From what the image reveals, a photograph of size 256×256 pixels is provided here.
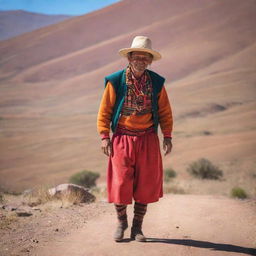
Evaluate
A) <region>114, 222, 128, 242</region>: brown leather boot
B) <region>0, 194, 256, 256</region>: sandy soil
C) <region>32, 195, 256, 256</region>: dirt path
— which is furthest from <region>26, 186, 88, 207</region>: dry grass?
<region>114, 222, 128, 242</region>: brown leather boot

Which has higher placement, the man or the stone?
the man

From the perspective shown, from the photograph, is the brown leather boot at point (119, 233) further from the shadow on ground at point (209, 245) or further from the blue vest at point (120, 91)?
the blue vest at point (120, 91)

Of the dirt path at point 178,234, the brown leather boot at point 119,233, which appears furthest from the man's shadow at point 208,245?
the brown leather boot at point 119,233

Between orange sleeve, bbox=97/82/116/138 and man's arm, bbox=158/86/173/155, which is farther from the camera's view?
man's arm, bbox=158/86/173/155

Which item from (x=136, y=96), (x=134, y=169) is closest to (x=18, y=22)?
(x=136, y=96)

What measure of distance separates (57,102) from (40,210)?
42754mm

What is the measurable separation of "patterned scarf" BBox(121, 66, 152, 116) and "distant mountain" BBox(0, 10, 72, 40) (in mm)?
167485

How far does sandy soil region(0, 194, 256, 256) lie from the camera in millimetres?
4066

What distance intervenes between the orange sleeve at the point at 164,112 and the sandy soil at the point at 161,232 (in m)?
1.16

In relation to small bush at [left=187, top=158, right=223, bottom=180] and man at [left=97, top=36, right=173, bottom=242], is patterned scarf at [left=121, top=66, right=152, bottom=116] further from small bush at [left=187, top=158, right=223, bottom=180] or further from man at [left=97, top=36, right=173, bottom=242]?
small bush at [left=187, top=158, right=223, bottom=180]

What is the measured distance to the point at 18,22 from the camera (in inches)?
7229

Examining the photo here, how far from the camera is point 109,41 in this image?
82.8 metres

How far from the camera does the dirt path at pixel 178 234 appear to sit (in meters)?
4.05

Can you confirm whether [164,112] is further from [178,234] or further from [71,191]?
[71,191]
